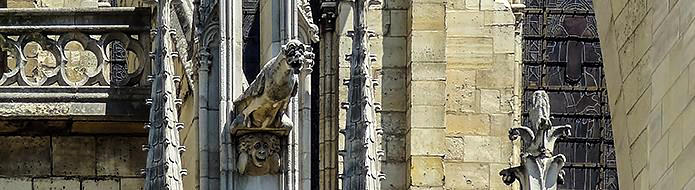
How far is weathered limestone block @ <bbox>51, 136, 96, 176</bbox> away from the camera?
26047 mm

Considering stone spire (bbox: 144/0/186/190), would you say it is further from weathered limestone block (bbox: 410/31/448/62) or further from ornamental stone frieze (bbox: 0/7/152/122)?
weathered limestone block (bbox: 410/31/448/62)

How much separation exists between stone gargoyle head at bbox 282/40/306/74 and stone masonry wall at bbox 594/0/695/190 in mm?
3387

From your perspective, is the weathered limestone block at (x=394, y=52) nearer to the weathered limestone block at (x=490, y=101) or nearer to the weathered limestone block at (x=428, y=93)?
the weathered limestone block at (x=428, y=93)

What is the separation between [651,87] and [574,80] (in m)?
12.7

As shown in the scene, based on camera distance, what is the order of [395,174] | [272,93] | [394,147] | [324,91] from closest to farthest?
[272,93]
[324,91]
[395,174]
[394,147]

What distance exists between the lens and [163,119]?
77.6 feet

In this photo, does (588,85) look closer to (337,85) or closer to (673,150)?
(337,85)

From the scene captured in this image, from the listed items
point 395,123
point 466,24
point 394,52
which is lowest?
Answer: point 395,123

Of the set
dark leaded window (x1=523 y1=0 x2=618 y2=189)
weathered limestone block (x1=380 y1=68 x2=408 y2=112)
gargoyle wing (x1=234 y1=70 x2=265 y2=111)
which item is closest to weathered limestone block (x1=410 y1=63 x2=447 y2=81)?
weathered limestone block (x1=380 y1=68 x2=408 y2=112)

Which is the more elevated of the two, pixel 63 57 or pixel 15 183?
pixel 63 57

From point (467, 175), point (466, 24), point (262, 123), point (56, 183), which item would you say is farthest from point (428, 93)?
point (262, 123)

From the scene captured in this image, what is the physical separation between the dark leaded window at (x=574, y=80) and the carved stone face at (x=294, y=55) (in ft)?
26.7

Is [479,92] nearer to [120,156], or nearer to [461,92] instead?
[461,92]

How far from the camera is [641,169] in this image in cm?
1855
